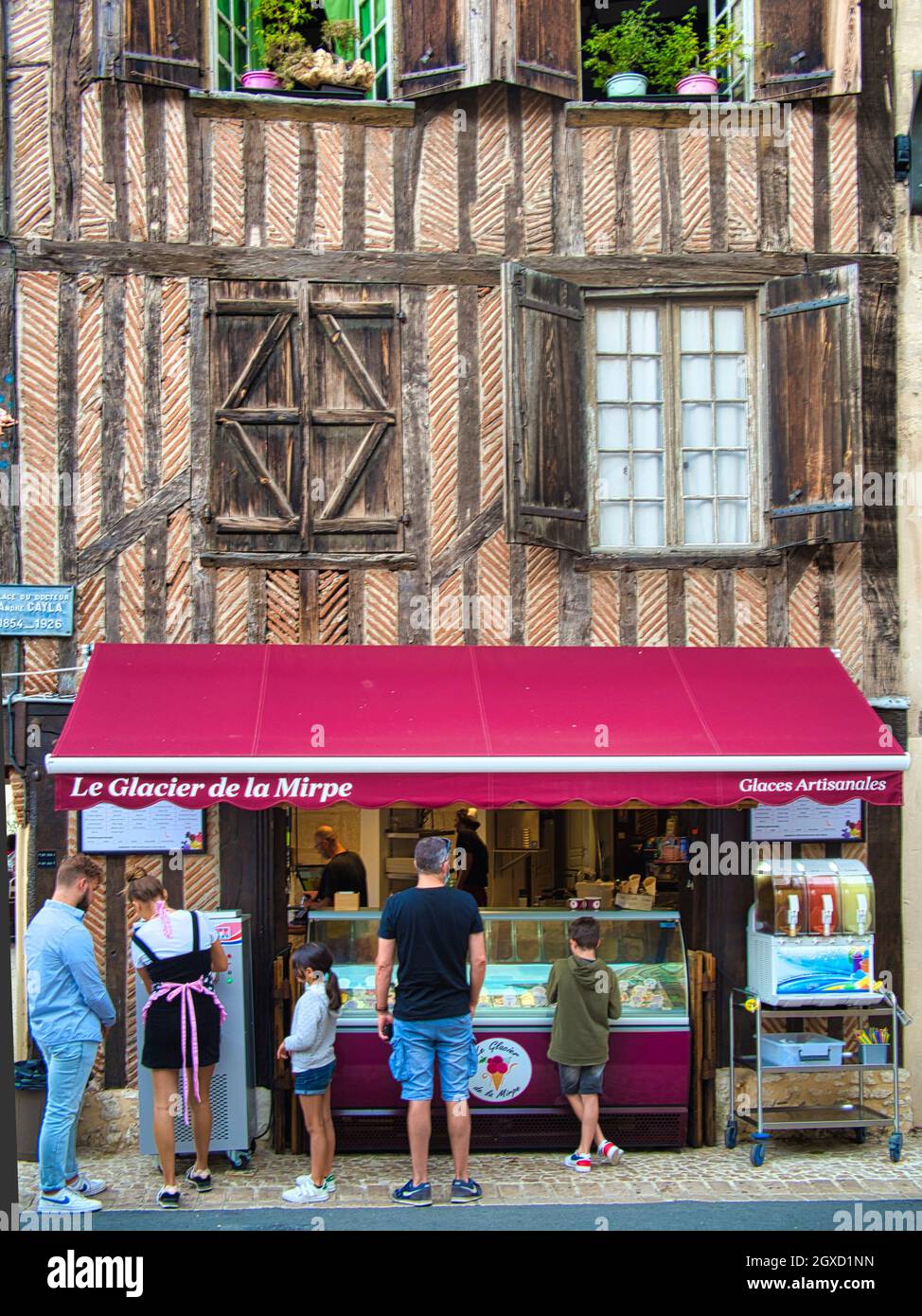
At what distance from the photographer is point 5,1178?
3135 mm

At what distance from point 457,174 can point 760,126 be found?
1992 mm

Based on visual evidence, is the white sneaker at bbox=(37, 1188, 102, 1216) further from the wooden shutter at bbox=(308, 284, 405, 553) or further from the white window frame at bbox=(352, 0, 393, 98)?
the white window frame at bbox=(352, 0, 393, 98)

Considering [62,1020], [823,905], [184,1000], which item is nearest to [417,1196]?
[184,1000]

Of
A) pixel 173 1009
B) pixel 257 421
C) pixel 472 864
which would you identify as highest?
pixel 257 421

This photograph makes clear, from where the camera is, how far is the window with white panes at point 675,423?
9.23 metres

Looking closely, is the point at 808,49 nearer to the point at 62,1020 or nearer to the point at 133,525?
the point at 133,525

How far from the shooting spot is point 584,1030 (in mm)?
7746

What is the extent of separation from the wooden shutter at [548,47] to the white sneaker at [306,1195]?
21.7ft

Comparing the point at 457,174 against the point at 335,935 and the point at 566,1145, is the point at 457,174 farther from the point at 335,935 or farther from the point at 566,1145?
the point at 566,1145

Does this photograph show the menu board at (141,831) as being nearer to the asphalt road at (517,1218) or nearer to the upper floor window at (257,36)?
the asphalt road at (517,1218)

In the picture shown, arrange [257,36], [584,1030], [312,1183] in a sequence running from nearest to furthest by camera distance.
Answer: [312,1183], [584,1030], [257,36]

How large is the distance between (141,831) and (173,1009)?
4.97 feet

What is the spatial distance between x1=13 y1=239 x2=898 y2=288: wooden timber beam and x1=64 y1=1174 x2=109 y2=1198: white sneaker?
5260mm

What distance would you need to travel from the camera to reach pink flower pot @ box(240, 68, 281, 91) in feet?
29.6
